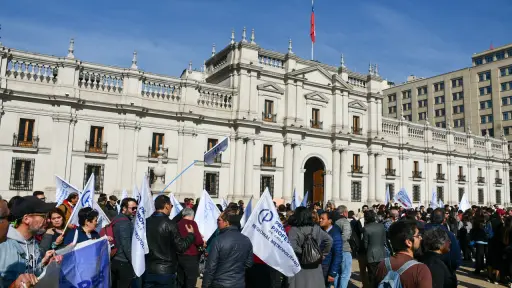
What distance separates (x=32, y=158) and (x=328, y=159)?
71.2ft

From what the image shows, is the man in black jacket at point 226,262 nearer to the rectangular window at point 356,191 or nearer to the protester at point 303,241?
the protester at point 303,241

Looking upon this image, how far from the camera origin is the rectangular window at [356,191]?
108 ft

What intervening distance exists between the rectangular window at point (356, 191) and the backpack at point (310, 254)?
91.4ft

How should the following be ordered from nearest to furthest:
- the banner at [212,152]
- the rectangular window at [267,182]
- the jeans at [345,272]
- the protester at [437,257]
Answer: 1. the protester at [437,257]
2. the jeans at [345,272]
3. the banner at [212,152]
4. the rectangular window at [267,182]

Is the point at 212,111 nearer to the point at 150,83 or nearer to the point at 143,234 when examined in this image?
the point at 150,83

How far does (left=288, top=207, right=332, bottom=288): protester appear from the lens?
20.0 ft

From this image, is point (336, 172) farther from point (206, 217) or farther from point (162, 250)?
point (162, 250)

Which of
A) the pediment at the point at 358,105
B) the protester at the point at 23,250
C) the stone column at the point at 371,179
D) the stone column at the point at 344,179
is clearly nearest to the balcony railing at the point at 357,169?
the stone column at the point at 344,179

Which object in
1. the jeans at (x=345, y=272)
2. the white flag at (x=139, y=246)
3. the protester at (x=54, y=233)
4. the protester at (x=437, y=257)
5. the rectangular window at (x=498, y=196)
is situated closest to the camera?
the protester at (x=437, y=257)

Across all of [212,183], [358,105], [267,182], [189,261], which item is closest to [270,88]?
[267,182]

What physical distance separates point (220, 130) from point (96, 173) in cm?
884

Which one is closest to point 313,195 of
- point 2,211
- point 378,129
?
point 378,129

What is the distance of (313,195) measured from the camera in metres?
32.7

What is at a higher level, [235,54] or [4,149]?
[235,54]
